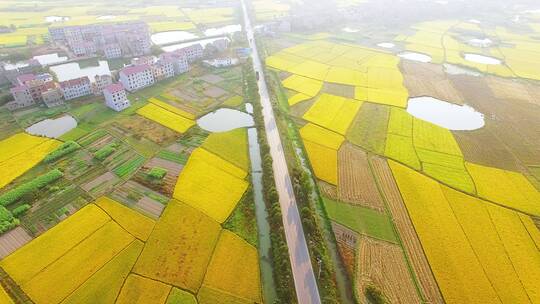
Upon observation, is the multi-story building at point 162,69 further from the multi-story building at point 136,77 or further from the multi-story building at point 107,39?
the multi-story building at point 107,39

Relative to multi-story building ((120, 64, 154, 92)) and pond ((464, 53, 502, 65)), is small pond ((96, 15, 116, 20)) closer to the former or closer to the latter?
multi-story building ((120, 64, 154, 92))

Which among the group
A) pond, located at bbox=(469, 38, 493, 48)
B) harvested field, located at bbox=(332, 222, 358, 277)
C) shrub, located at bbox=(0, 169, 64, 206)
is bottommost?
harvested field, located at bbox=(332, 222, 358, 277)

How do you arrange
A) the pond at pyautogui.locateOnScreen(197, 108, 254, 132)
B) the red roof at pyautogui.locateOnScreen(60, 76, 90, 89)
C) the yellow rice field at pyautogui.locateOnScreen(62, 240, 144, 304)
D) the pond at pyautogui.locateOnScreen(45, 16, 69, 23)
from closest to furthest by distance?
1. the yellow rice field at pyautogui.locateOnScreen(62, 240, 144, 304)
2. the pond at pyautogui.locateOnScreen(197, 108, 254, 132)
3. the red roof at pyautogui.locateOnScreen(60, 76, 90, 89)
4. the pond at pyautogui.locateOnScreen(45, 16, 69, 23)

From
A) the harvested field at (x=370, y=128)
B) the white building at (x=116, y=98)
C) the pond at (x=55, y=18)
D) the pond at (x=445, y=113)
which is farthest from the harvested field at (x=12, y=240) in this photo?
the pond at (x=55, y=18)

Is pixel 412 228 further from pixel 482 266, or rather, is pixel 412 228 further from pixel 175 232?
pixel 175 232

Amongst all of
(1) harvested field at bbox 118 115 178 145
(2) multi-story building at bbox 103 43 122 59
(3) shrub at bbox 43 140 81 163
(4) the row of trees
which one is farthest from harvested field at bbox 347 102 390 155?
(2) multi-story building at bbox 103 43 122 59

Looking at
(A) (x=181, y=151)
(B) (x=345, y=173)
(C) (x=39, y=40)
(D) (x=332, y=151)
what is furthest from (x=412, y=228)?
(C) (x=39, y=40)

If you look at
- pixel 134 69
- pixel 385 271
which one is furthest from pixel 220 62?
pixel 385 271
